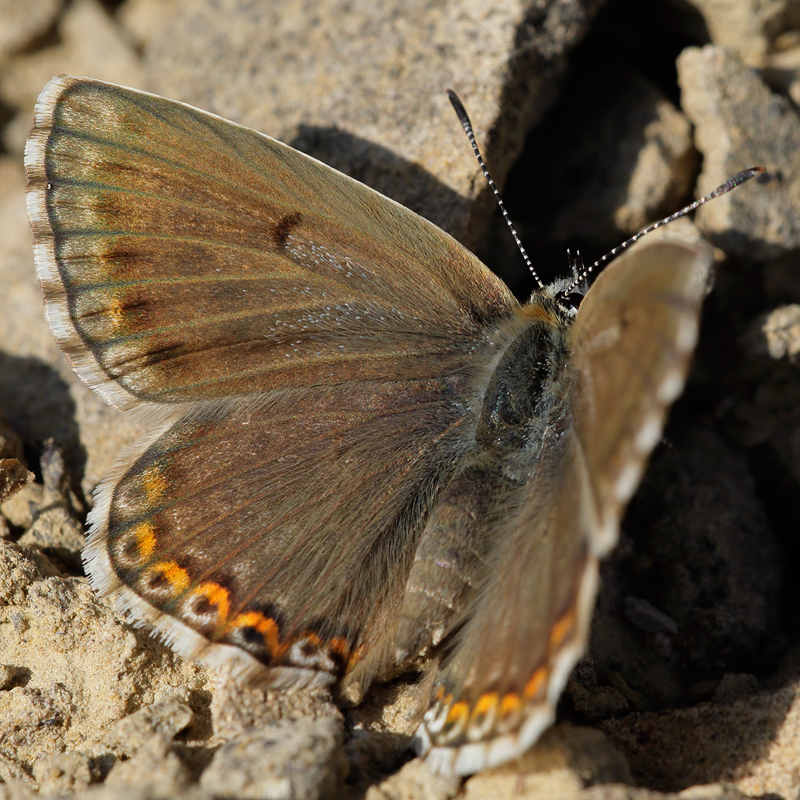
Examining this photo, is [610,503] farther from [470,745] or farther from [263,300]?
[263,300]

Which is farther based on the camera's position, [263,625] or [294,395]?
[294,395]

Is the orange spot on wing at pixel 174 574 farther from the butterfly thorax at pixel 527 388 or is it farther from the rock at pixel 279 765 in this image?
the butterfly thorax at pixel 527 388

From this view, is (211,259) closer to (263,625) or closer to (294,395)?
(294,395)

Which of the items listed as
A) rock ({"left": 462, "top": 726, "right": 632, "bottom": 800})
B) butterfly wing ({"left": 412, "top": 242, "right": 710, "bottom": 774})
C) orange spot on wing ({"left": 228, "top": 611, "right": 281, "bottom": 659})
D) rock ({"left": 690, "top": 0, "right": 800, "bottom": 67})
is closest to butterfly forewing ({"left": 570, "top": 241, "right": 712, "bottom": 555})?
butterfly wing ({"left": 412, "top": 242, "right": 710, "bottom": 774})

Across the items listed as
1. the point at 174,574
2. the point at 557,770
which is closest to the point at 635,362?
the point at 557,770

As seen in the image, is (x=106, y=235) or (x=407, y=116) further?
(x=407, y=116)

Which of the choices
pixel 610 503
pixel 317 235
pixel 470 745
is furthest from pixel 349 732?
pixel 317 235
